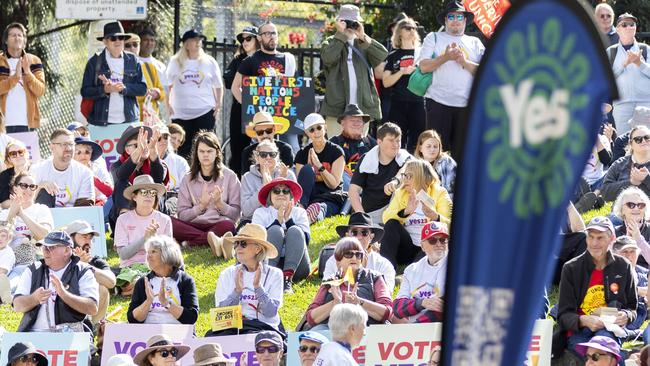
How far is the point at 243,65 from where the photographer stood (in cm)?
1603

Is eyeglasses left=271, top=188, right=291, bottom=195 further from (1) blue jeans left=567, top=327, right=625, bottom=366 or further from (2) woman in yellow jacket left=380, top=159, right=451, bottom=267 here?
(1) blue jeans left=567, top=327, right=625, bottom=366

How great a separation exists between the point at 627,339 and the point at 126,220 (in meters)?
4.65

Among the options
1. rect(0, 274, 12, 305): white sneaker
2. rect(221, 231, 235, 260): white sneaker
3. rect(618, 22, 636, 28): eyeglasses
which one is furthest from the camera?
rect(618, 22, 636, 28): eyeglasses

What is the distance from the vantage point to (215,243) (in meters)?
13.2

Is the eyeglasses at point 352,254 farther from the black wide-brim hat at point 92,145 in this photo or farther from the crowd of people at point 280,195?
the black wide-brim hat at point 92,145

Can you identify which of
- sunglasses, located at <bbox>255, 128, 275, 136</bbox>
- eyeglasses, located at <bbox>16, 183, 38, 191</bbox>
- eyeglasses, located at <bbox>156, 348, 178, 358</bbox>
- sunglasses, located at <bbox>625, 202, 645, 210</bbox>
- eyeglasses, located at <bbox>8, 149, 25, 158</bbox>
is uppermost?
sunglasses, located at <bbox>255, 128, 275, 136</bbox>

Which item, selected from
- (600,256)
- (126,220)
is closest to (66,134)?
(126,220)

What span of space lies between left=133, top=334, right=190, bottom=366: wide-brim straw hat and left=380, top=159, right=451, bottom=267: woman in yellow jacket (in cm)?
302

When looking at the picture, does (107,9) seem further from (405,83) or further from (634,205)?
(634,205)

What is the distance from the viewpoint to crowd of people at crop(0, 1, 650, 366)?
10664mm

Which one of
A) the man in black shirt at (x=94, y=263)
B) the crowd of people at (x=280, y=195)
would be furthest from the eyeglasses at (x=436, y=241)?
the man in black shirt at (x=94, y=263)

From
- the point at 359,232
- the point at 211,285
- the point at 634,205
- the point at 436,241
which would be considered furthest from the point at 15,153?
the point at 634,205

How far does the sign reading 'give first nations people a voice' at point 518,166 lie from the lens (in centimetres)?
326

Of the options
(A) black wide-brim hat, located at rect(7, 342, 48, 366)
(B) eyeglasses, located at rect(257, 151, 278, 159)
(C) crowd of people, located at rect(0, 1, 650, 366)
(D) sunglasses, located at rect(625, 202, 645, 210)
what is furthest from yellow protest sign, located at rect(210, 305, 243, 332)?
(D) sunglasses, located at rect(625, 202, 645, 210)
